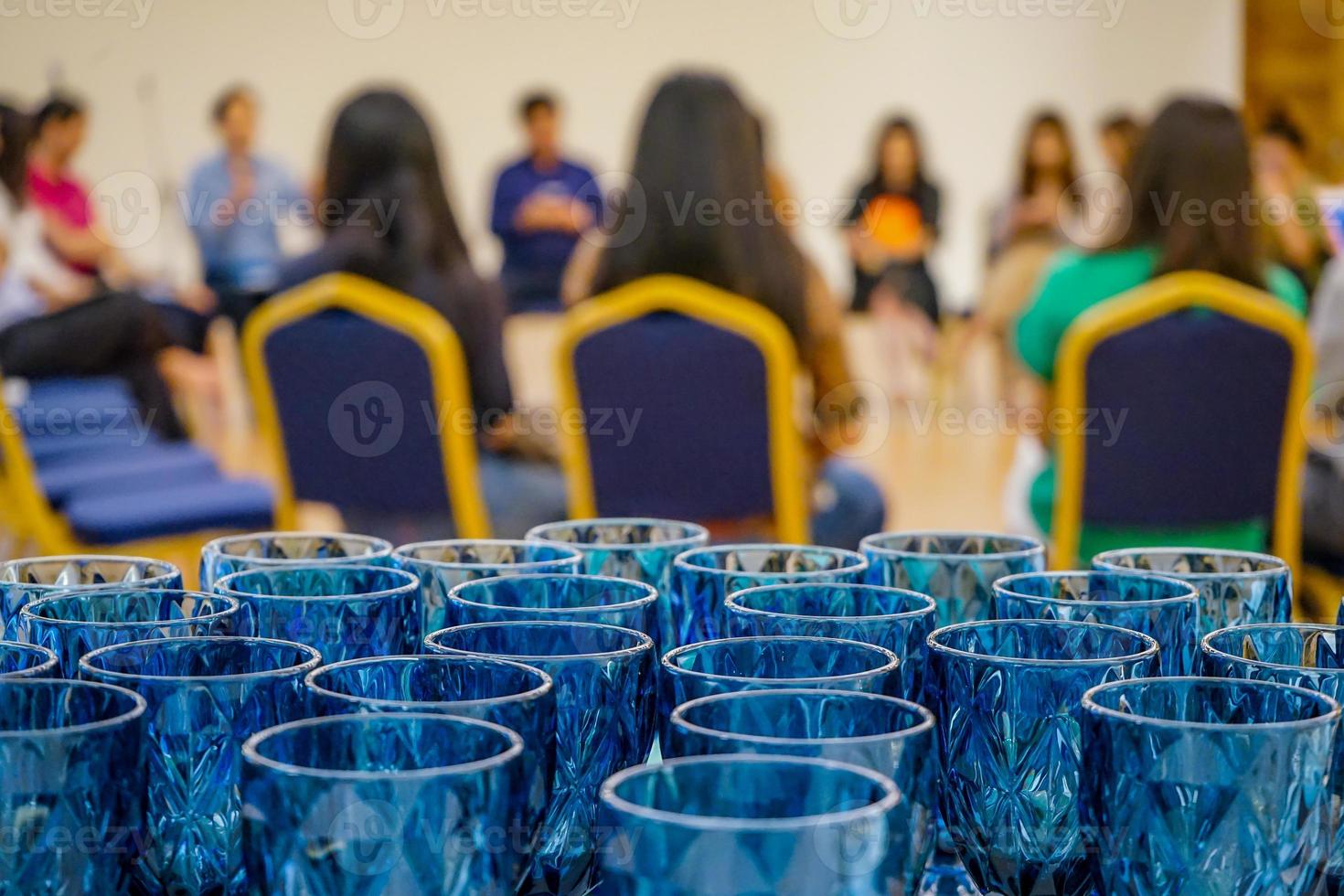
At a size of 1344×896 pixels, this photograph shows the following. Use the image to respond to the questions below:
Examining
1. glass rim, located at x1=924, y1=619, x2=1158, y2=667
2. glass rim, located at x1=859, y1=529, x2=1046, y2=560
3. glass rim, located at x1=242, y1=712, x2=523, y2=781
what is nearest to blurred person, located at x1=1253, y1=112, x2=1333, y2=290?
glass rim, located at x1=859, y1=529, x2=1046, y2=560

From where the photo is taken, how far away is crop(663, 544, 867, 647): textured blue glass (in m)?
0.75

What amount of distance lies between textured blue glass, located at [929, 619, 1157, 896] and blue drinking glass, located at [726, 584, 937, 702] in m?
0.03

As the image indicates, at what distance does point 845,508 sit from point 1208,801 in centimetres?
250

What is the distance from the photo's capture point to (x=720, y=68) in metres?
9.55

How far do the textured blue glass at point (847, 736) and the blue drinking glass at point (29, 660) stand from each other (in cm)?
25

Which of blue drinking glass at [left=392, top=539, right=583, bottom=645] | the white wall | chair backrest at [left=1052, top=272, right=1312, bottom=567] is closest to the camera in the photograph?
blue drinking glass at [left=392, top=539, right=583, bottom=645]

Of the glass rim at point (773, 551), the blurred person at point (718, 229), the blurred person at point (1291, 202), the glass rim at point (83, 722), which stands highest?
the blurred person at point (1291, 202)

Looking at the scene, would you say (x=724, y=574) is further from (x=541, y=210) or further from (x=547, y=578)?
(x=541, y=210)

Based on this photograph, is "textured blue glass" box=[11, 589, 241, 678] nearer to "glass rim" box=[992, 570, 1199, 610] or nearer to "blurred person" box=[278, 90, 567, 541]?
"glass rim" box=[992, 570, 1199, 610]

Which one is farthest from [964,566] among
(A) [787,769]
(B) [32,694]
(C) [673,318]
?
(C) [673,318]

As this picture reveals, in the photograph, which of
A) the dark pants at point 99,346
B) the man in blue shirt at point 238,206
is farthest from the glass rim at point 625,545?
the man in blue shirt at point 238,206

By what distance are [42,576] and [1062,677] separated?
1.73ft

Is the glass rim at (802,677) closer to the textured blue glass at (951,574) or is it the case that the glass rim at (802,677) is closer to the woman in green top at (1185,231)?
the textured blue glass at (951,574)

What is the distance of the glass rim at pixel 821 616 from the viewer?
2.16 ft
